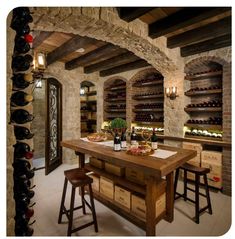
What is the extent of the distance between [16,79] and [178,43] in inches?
108

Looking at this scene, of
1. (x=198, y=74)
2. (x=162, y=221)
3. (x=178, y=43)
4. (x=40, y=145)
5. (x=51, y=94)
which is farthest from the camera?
(x=40, y=145)

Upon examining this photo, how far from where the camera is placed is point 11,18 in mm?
1380

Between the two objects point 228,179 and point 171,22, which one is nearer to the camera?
point 171,22

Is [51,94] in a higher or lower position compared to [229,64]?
lower

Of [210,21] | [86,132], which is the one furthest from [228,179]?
[86,132]

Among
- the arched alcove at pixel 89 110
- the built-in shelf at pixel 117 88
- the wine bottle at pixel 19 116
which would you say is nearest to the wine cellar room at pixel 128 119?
the wine bottle at pixel 19 116

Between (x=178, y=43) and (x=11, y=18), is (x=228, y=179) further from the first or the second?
(x=11, y=18)

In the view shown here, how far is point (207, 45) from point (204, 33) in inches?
20.4

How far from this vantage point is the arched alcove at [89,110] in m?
6.68

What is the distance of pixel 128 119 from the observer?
16.3 ft

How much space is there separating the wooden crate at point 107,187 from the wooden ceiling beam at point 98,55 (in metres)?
2.53

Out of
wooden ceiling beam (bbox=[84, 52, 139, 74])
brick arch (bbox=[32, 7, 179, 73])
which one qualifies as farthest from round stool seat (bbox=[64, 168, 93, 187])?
wooden ceiling beam (bbox=[84, 52, 139, 74])

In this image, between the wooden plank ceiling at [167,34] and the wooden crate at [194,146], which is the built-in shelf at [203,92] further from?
the wooden crate at [194,146]

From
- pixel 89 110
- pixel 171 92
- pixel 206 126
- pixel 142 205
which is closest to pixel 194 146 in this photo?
pixel 206 126
